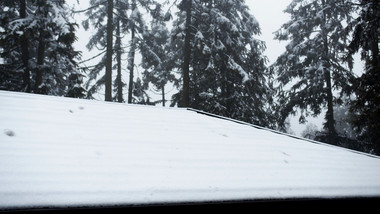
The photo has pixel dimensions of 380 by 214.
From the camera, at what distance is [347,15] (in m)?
13.8

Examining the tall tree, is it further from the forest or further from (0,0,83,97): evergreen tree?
(0,0,83,97): evergreen tree

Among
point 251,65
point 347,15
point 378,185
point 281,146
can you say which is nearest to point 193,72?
point 251,65

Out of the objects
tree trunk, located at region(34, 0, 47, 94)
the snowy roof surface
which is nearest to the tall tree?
tree trunk, located at region(34, 0, 47, 94)

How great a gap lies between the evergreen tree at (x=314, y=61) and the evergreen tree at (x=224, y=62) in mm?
1669

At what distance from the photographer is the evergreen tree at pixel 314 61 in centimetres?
1371

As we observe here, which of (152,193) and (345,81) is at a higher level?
(345,81)

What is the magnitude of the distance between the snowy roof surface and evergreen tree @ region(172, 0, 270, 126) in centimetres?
944

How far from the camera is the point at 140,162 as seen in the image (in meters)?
2.32

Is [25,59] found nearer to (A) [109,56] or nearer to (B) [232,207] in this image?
(A) [109,56]

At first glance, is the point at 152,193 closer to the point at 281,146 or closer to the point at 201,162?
the point at 201,162

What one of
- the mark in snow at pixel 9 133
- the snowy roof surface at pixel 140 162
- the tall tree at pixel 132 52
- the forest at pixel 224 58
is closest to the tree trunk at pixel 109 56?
the forest at pixel 224 58

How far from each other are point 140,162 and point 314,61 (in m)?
15.6

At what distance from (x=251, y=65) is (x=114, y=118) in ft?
44.4

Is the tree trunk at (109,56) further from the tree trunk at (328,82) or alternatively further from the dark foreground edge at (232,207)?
the tree trunk at (328,82)
